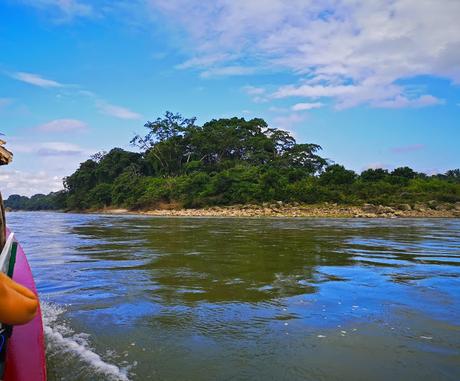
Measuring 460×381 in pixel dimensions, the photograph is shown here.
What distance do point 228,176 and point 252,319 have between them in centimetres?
3897

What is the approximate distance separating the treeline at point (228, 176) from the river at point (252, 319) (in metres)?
33.7

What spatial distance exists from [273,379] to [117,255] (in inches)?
259

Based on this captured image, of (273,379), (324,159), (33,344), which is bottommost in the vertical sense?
(273,379)

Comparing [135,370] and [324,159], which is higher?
[324,159]

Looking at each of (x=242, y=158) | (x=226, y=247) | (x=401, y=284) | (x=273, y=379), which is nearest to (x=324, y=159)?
(x=242, y=158)

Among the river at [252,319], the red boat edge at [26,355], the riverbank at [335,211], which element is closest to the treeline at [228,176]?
the riverbank at [335,211]

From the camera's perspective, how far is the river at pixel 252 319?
2.95 meters

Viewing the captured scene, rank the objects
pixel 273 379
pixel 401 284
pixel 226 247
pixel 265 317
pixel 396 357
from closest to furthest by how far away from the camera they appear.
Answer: pixel 273 379 < pixel 396 357 < pixel 265 317 < pixel 401 284 < pixel 226 247

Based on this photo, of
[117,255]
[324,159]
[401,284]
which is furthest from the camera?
[324,159]

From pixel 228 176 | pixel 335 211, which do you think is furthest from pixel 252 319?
pixel 228 176

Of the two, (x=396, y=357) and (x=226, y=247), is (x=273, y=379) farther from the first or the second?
(x=226, y=247)

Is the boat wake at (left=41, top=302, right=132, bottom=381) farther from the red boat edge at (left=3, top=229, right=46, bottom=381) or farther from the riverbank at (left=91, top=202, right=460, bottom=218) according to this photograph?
the riverbank at (left=91, top=202, right=460, bottom=218)

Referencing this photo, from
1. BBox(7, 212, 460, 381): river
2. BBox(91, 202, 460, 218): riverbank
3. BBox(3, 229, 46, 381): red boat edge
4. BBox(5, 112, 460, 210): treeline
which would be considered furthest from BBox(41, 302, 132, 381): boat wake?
BBox(5, 112, 460, 210): treeline

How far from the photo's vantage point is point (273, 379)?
2752 mm
